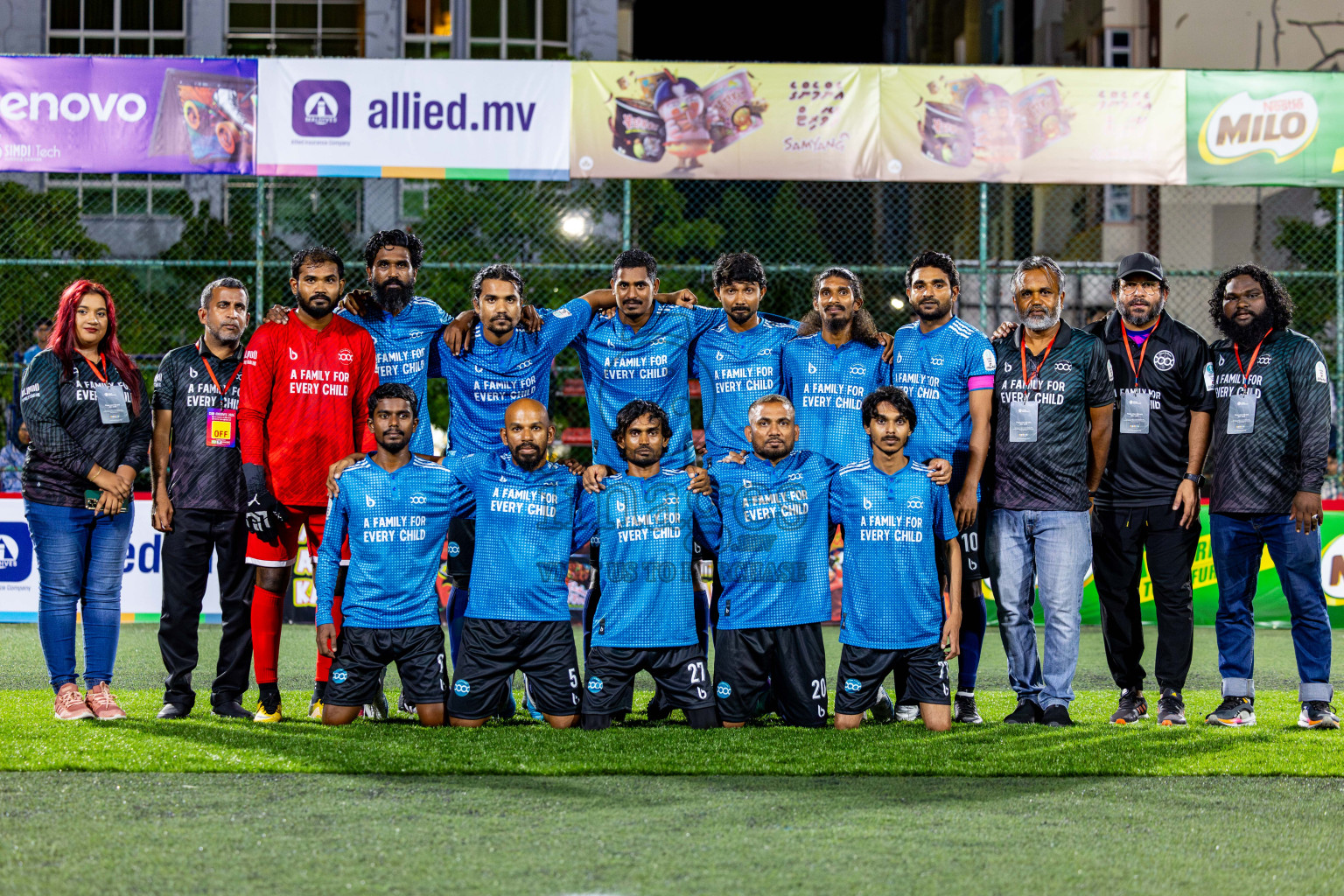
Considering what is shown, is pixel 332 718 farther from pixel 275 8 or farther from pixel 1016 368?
pixel 275 8

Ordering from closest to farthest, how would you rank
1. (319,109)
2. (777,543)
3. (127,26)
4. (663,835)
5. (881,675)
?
1. (663,835)
2. (881,675)
3. (777,543)
4. (319,109)
5. (127,26)

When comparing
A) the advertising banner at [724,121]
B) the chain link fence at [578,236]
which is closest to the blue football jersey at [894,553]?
the chain link fence at [578,236]

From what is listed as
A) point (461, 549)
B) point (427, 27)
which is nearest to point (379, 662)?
point (461, 549)

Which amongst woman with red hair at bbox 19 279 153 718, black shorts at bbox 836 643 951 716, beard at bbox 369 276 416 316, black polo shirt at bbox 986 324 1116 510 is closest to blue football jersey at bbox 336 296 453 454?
beard at bbox 369 276 416 316

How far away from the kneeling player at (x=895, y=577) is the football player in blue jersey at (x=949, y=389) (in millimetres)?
202

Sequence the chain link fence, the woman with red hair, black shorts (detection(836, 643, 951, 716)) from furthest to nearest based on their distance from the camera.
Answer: the chain link fence → the woman with red hair → black shorts (detection(836, 643, 951, 716))

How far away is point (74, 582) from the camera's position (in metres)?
5.77

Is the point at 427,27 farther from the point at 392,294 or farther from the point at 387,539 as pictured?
the point at 387,539

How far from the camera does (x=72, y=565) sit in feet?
18.9

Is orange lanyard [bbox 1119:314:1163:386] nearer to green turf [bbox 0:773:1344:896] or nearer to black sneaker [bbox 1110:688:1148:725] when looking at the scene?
black sneaker [bbox 1110:688:1148:725]

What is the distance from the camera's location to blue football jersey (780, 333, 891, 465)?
5.91m

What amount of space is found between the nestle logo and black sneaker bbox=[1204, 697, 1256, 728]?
789 centimetres

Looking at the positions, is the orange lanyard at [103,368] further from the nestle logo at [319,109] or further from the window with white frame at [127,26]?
the window with white frame at [127,26]

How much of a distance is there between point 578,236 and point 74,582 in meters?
8.90
